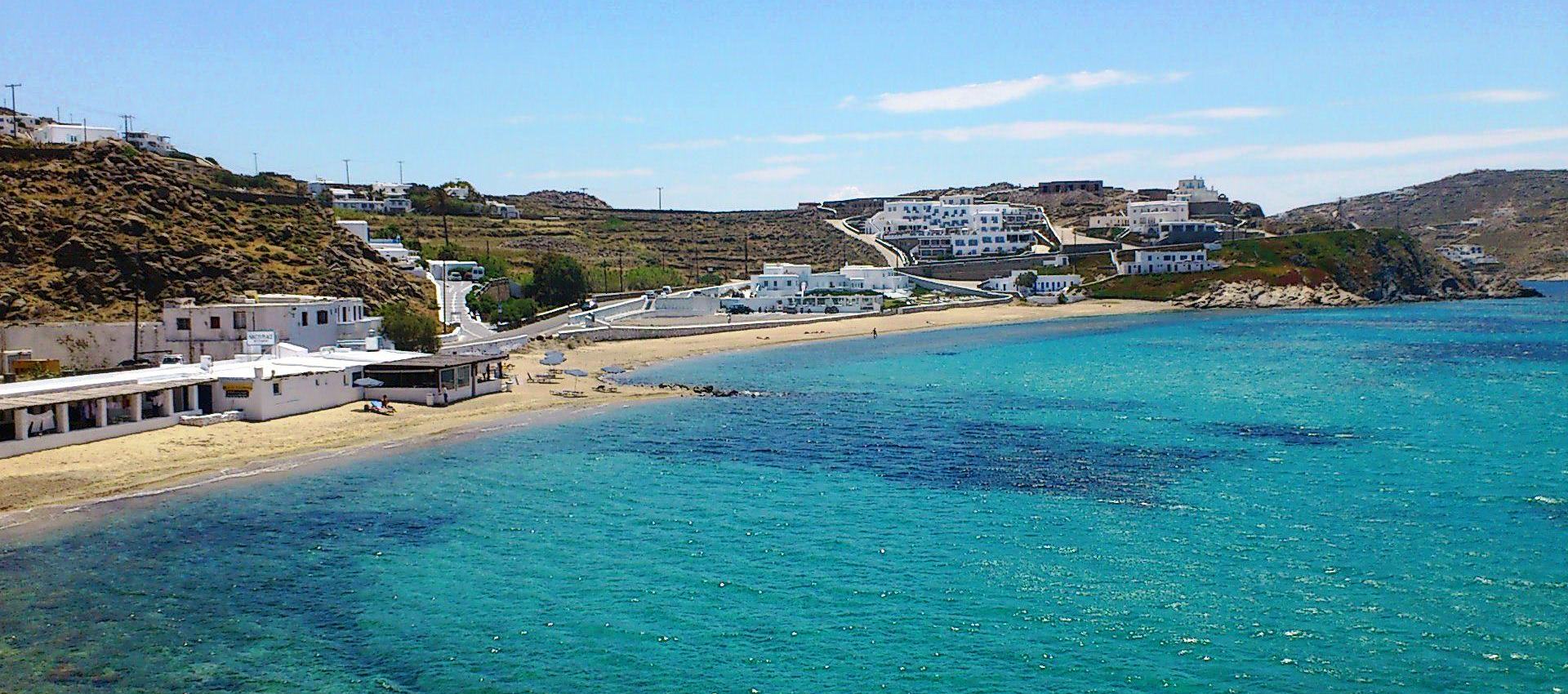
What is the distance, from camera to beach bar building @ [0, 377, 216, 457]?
35.3m

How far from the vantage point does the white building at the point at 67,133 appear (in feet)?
298

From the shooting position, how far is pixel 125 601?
77.6 ft

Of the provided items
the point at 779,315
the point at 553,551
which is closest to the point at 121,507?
the point at 553,551

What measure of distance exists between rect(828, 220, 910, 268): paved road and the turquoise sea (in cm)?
9026

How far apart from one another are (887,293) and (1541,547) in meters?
88.9

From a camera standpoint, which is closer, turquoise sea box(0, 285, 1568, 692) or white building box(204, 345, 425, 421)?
turquoise sea box(0, 285, 1568, 692)

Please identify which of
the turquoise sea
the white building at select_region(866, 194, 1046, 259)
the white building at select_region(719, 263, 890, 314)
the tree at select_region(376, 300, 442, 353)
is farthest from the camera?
the white building at select_region(866, 194, 1046, 259)

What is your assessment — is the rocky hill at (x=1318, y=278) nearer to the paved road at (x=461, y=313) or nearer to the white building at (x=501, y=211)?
the paved road at (x=461, y=313)

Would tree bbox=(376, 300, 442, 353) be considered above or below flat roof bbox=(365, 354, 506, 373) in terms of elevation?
above

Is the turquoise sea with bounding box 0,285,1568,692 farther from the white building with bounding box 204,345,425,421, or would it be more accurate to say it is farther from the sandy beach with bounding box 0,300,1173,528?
the white building with bounding box 204,345,425,421

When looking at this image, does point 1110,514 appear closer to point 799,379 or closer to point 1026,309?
A: point 799,379

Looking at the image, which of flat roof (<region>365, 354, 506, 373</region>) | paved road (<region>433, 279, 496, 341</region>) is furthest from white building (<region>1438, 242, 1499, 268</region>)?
flat roof (<region>365, 354, 506, 373</region>)

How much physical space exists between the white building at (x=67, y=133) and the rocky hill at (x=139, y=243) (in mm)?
21648

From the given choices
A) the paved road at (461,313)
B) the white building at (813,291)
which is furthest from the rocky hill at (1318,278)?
the paved road at (461,313)
